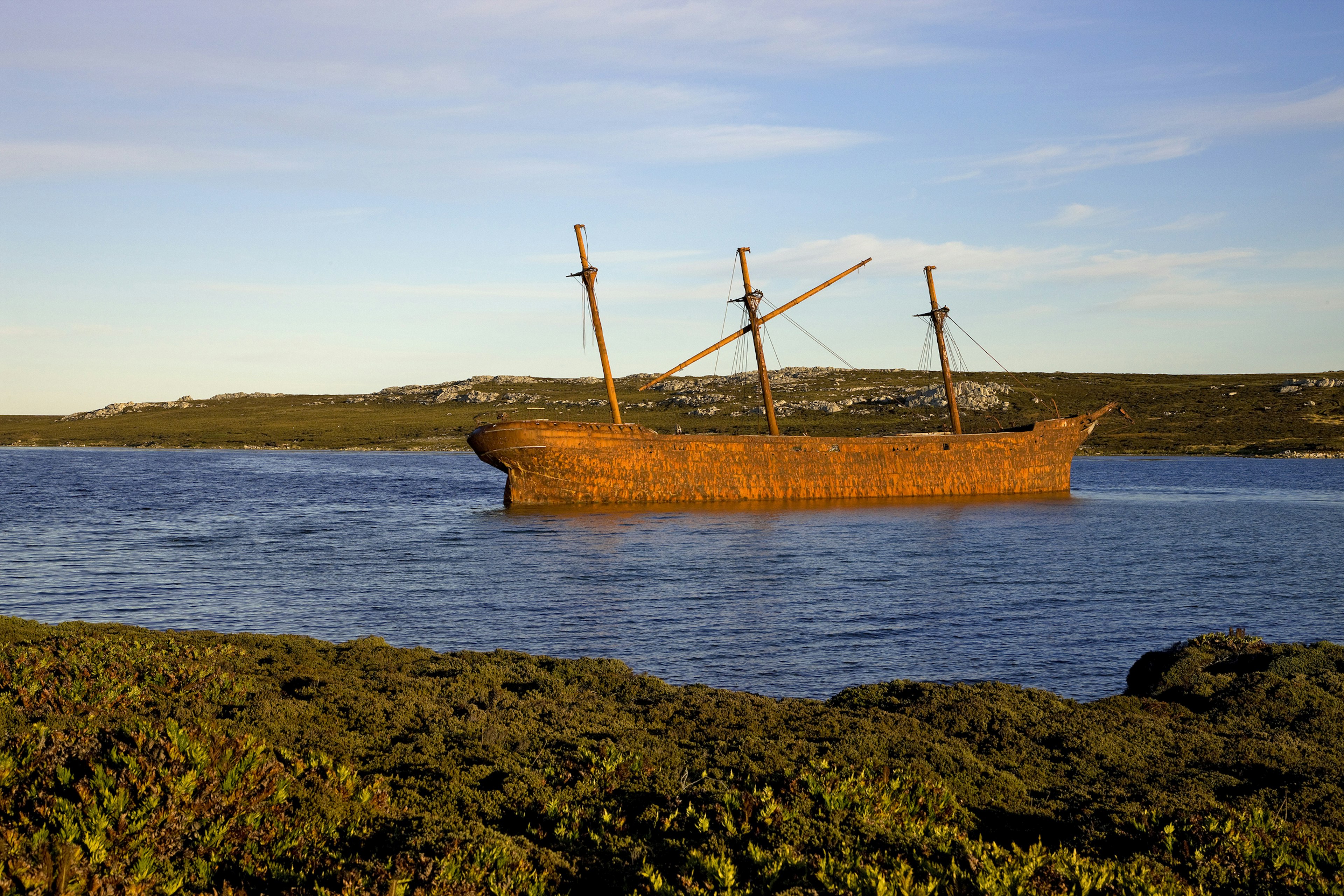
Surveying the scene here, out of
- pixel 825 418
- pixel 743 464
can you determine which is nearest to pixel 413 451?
pixel 825 418

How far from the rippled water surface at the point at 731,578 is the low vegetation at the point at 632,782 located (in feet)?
12.2

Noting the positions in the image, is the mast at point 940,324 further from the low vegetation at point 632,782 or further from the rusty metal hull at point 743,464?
the low vegetation at point 632,782

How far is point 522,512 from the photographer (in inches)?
1745

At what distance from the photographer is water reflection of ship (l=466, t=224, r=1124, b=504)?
145 ft

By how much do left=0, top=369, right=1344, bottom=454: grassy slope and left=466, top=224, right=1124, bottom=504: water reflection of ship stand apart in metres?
45.8

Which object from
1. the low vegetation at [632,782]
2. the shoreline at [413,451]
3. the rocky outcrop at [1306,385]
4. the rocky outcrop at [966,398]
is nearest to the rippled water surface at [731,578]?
the low vegetation at [632,782]

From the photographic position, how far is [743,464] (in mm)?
47094

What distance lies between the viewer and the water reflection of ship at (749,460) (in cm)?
4431

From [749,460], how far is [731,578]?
2242cm

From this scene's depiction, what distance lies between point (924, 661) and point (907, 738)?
657 centimetres

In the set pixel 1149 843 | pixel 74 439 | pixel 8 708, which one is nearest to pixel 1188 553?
pixel 1149 843

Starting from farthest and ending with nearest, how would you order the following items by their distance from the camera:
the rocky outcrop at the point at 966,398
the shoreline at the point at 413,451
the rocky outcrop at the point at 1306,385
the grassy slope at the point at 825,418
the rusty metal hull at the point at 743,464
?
the rocky outcrop at the point at 1306,385 → the rocky outcrop at the point at 966,398 → the grassy slope at the point at 825,418 → the shoreline at the point at 413,451 → the rusty metal hull at the point at 743,464

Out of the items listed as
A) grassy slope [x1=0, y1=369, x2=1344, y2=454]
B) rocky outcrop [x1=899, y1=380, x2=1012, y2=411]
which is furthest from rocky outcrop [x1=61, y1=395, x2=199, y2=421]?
rocky outcrop [x1=899, y1=380, x2=1012, y2=411]

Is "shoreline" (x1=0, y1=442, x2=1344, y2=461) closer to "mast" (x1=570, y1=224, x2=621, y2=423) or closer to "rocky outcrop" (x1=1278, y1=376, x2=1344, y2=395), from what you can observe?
"rocky outcrop" (x1=1278, y1=376, x2=1344, y2=395)
